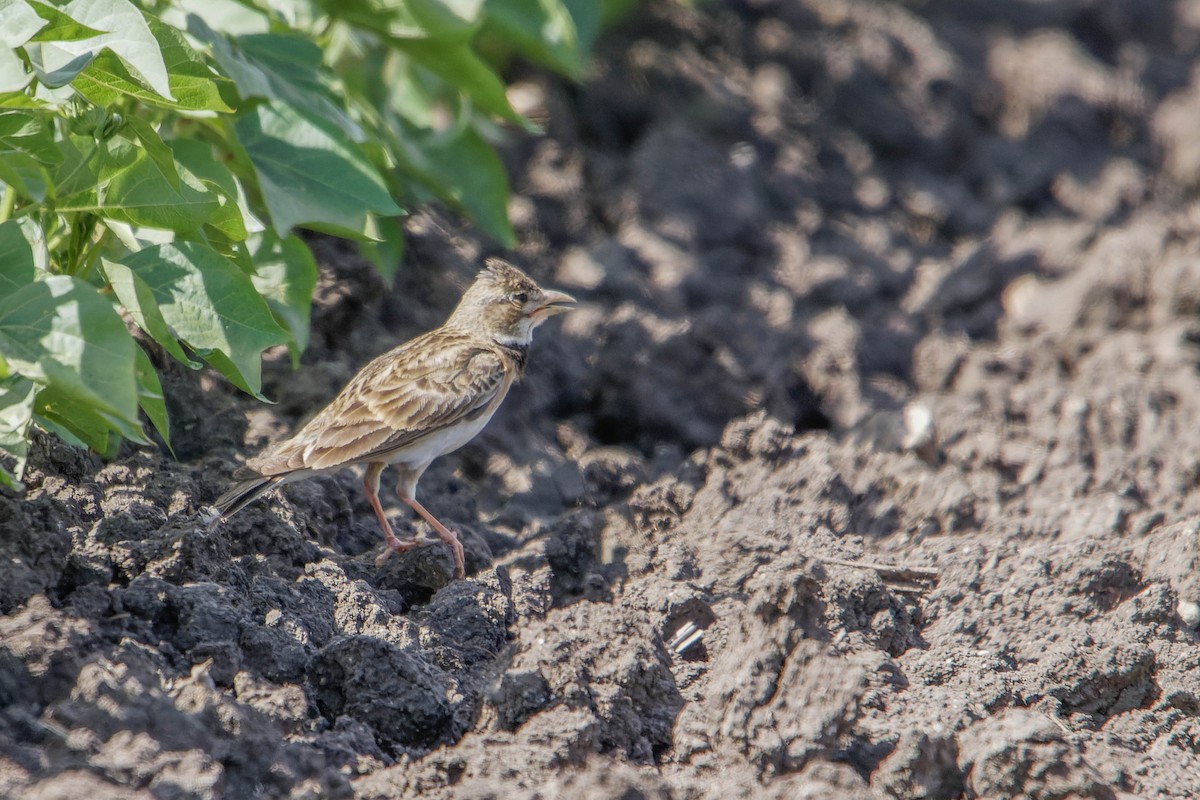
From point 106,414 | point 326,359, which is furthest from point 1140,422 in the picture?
point 106,414

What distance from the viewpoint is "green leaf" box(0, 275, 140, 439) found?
3.23 metres

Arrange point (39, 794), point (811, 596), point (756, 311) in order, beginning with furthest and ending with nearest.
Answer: point (756, 311) < point (811, 596) < point (39, 794)

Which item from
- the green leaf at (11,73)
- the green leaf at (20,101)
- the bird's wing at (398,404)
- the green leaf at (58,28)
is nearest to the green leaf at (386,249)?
the bird's wing at (398,404)

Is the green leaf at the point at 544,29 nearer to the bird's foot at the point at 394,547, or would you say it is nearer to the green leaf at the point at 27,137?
the bird's foot at the point at 394,547

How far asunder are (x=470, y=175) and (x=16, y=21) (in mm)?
3066

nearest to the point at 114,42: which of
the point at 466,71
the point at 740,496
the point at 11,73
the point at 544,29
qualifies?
the point at 11,73

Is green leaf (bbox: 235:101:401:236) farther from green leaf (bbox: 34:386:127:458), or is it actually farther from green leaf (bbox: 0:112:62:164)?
green leaf (bbox: 34:386:127:458)

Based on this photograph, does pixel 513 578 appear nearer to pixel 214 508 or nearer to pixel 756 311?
pixel 214 508

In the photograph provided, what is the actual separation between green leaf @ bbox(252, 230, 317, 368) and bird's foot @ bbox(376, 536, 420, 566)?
30.0 inches

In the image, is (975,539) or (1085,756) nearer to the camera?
(1085,756)

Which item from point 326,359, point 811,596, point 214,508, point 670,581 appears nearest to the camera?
point 811,596

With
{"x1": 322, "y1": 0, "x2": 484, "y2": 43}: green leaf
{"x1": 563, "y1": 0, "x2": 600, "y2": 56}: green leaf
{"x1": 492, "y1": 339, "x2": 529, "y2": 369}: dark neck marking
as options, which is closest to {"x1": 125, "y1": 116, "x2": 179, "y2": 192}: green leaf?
{"x1": 322, "y1": 0, "x2": 484, "y2": 43}: green leaf

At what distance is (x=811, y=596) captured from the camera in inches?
159

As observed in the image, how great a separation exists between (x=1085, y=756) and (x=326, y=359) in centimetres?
371
